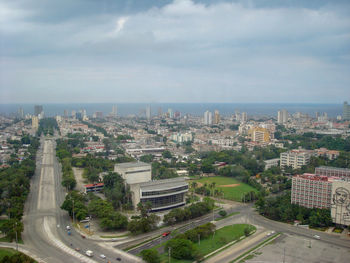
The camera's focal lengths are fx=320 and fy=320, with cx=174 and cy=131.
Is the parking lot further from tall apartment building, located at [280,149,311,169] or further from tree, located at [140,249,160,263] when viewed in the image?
tall apartment building, located at [280,149,311,169]

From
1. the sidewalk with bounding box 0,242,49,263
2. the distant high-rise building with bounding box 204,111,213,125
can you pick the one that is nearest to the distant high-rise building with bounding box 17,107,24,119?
the distant high-rise building with bounding box 204,111,213,125

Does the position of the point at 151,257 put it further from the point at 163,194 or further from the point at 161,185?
the point at 161,185

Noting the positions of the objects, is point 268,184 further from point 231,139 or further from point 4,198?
point 231,139

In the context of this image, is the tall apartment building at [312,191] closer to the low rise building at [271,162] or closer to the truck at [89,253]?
the truck at [89,253]

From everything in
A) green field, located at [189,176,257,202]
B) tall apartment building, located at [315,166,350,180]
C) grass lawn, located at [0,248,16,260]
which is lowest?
green field, located at [189,176,257,202]

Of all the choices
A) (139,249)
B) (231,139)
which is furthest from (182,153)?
(139,249)

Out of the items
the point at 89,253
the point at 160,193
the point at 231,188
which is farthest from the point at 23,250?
the point at 231,188
